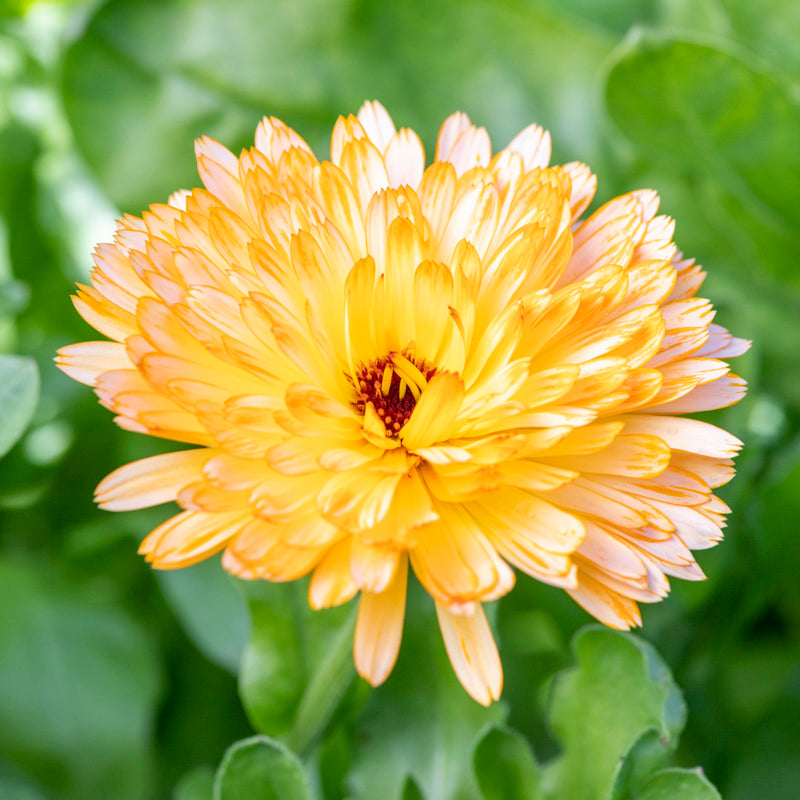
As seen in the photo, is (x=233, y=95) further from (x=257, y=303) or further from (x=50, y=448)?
(x=257, y=303)

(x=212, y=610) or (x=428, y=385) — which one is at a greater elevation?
(x=428, y=385)

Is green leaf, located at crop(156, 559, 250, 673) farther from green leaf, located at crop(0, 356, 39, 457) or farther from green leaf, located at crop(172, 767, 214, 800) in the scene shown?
green leaf, located at crop(0, 356, 39, 457)

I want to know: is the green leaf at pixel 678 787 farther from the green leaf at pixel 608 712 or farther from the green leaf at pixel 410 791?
the green leaf at pixel 410 791

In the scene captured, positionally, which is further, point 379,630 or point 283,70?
point 283,70

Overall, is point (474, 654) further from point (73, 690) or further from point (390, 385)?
point (73, 690)

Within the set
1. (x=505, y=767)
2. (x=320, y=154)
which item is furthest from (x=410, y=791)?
(x=320, y=154)

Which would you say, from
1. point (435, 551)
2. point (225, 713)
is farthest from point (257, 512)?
point (225, 713)

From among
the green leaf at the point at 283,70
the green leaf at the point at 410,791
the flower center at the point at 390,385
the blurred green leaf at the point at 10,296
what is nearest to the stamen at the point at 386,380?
the flower center at the point at 390,385
